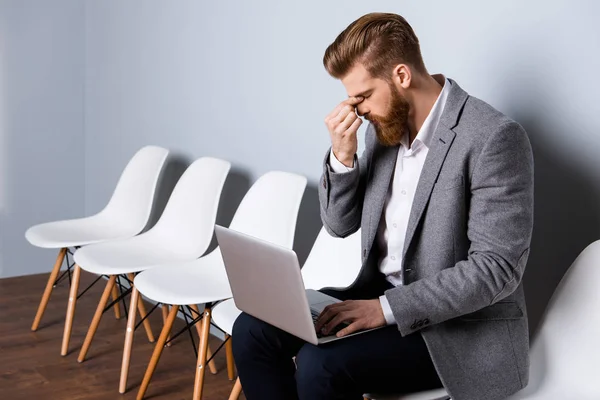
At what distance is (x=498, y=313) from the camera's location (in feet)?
5.82

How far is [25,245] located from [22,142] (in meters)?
0.56

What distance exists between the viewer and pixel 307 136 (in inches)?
116

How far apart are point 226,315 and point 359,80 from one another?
2.76 ft

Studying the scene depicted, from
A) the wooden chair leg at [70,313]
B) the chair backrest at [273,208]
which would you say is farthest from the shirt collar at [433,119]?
the wooden chair leg at [70,313]

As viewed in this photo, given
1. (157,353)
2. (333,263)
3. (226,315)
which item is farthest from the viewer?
(157,353)

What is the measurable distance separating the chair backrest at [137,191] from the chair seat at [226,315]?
1175mm

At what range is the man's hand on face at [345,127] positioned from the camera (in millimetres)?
1914

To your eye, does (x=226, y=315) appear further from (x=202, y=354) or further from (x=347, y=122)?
(x=347, y=122)

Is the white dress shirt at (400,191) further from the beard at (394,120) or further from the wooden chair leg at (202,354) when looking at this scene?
the wooden chair leg at (202,354)

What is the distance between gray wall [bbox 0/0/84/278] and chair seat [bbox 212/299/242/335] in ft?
7.78

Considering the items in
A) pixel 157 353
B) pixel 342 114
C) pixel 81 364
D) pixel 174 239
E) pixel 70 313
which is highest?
pixel 342 114

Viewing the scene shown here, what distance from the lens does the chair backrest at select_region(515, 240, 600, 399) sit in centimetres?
174

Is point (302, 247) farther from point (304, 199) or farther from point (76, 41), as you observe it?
point (76, 41)

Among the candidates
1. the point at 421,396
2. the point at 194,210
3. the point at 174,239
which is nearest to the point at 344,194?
the point at 421,396
